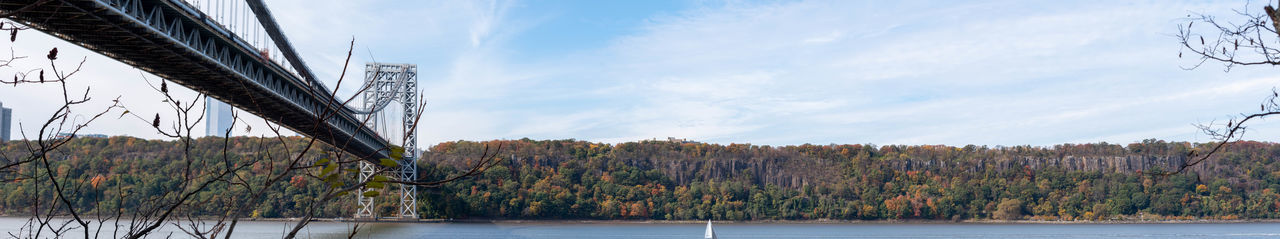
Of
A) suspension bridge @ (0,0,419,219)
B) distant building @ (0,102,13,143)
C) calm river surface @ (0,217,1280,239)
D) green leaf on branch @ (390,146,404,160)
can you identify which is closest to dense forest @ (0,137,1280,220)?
calm river surface @ (0,217,1280,239)

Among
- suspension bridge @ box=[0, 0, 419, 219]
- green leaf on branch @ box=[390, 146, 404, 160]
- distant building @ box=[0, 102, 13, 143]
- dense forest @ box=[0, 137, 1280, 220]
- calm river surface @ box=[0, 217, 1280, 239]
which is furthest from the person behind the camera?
dense forest @ box=[0, 137, 1280, 220]

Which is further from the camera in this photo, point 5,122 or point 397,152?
point 5,122

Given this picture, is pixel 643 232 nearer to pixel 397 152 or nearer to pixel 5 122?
pixel 5 122

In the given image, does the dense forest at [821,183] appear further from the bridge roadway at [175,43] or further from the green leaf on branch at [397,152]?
the green leaf on branch at [397,152]

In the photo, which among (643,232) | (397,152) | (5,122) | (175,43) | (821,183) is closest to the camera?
(397,152)

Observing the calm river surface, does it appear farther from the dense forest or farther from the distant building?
the distant building

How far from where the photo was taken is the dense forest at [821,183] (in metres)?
65.0

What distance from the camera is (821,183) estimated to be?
251 feet

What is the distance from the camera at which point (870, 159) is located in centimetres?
8094

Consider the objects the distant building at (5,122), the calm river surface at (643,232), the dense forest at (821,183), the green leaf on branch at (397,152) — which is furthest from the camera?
the dense forest at (821,183)

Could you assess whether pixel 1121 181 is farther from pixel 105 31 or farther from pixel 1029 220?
pixel 105 31

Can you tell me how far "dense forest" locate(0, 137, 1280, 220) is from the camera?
6500cm

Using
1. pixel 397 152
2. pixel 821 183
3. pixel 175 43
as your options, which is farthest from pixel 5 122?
pixel 821 183

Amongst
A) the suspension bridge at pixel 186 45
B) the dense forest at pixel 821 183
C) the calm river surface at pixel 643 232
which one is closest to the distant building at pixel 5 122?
the suspension bridge at pixel 186 45
